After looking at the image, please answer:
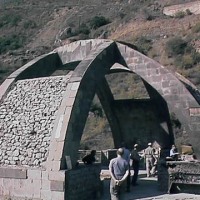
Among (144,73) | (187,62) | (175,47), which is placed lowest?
(144,73)

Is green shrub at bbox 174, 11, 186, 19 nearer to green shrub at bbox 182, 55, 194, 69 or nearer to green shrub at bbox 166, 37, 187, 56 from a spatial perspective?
green shrub at bbox 166, 37, 187, 56

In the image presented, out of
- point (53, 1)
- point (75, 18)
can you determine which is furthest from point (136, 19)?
point (53, 1)

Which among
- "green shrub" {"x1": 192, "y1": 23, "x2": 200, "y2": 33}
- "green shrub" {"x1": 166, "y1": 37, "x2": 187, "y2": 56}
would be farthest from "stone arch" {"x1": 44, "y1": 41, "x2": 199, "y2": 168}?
"green shrub" {"x1": 192, "y1": 23, "x2": 200, "y2": 33}

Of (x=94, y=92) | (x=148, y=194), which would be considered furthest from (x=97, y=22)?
(x=148, y=194)

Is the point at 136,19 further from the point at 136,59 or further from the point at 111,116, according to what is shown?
the point at 136,59

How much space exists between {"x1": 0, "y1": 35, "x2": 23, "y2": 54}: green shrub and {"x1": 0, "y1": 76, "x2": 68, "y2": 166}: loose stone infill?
139ft

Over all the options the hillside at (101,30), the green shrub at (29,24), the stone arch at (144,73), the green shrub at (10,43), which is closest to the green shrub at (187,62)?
the hillside at (101,30)

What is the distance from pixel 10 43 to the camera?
57.8 m

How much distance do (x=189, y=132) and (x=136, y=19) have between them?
4107 centimetres

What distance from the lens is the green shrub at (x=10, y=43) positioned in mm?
55344

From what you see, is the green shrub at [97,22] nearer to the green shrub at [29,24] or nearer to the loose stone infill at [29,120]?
the green shrub at [29,24]

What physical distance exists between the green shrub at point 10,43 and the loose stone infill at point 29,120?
42322 mm

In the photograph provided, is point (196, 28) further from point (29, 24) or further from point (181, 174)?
point (181, 174)

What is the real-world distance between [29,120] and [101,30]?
138 feet
